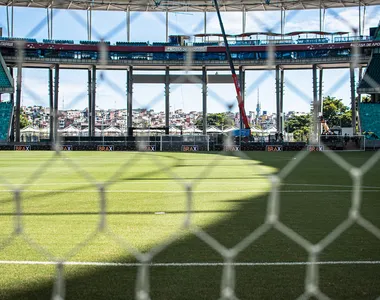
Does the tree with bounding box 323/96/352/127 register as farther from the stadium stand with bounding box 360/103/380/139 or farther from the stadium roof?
the stadium roof

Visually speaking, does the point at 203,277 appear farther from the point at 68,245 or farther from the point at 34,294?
the point at 68,245

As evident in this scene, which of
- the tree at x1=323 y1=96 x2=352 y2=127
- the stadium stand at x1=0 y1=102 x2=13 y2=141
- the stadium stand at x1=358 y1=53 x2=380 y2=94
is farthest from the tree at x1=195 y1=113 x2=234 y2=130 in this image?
the stadium stand at x1=0 y1=102 x2=13 y2=141

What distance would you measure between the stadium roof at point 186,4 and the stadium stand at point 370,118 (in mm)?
10259

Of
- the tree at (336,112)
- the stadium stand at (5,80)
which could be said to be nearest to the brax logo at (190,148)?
the stadium stand at (5,80)

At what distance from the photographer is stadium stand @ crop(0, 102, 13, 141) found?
40844mm

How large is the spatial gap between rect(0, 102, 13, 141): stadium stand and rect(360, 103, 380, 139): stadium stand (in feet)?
98.9

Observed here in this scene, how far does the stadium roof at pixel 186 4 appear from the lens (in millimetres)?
44406

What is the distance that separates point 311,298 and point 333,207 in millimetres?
3826

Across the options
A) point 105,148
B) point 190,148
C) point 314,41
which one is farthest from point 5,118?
point 314,41

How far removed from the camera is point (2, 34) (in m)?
46.6

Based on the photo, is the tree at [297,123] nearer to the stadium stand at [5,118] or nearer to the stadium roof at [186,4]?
the stadium roof at [186,4]

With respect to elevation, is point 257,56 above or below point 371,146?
above

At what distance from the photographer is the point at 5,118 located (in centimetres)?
4194

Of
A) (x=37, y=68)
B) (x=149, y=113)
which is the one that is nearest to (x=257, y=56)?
(x=149, y=113)
